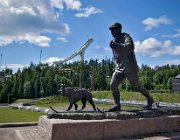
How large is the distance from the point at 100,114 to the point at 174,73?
283 feet

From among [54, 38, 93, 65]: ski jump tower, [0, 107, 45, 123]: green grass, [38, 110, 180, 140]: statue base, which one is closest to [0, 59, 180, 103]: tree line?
[54, 38, 93, 65]: ski jump tower

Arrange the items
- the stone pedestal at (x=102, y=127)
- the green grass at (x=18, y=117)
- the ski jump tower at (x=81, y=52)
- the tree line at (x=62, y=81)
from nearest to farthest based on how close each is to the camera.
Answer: the stone pedestal at (x=102, y=127) → the green grass at (x=18, y=117) → the tree line at (x=62, y=81) → the ski jump tower at (x=81, y=52)

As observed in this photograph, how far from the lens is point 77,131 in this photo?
26.9 ft

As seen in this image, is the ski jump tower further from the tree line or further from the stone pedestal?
the stone pedestal

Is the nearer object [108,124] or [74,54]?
[108,124]

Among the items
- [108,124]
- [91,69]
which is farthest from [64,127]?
[91,69]

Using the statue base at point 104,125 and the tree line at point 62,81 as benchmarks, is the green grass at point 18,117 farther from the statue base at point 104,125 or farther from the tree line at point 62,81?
the tree line at point 62,81

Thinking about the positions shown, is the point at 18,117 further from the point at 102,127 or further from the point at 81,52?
the point at 81,52

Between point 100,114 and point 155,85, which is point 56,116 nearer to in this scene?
point 100,114

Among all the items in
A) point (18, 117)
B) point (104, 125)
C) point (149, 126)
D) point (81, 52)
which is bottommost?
point (18, 117)

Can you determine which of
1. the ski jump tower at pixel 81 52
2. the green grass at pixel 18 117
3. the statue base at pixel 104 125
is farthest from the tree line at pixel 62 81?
the statue base at pixel 104 125

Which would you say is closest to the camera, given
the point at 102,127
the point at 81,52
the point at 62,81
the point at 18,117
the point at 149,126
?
the point at 102,127

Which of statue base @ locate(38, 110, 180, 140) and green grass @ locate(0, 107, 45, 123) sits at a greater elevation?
statue base @ locate(38, 110, 180, 140)

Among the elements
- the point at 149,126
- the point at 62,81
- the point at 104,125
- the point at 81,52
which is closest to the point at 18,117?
the point at 149,126
